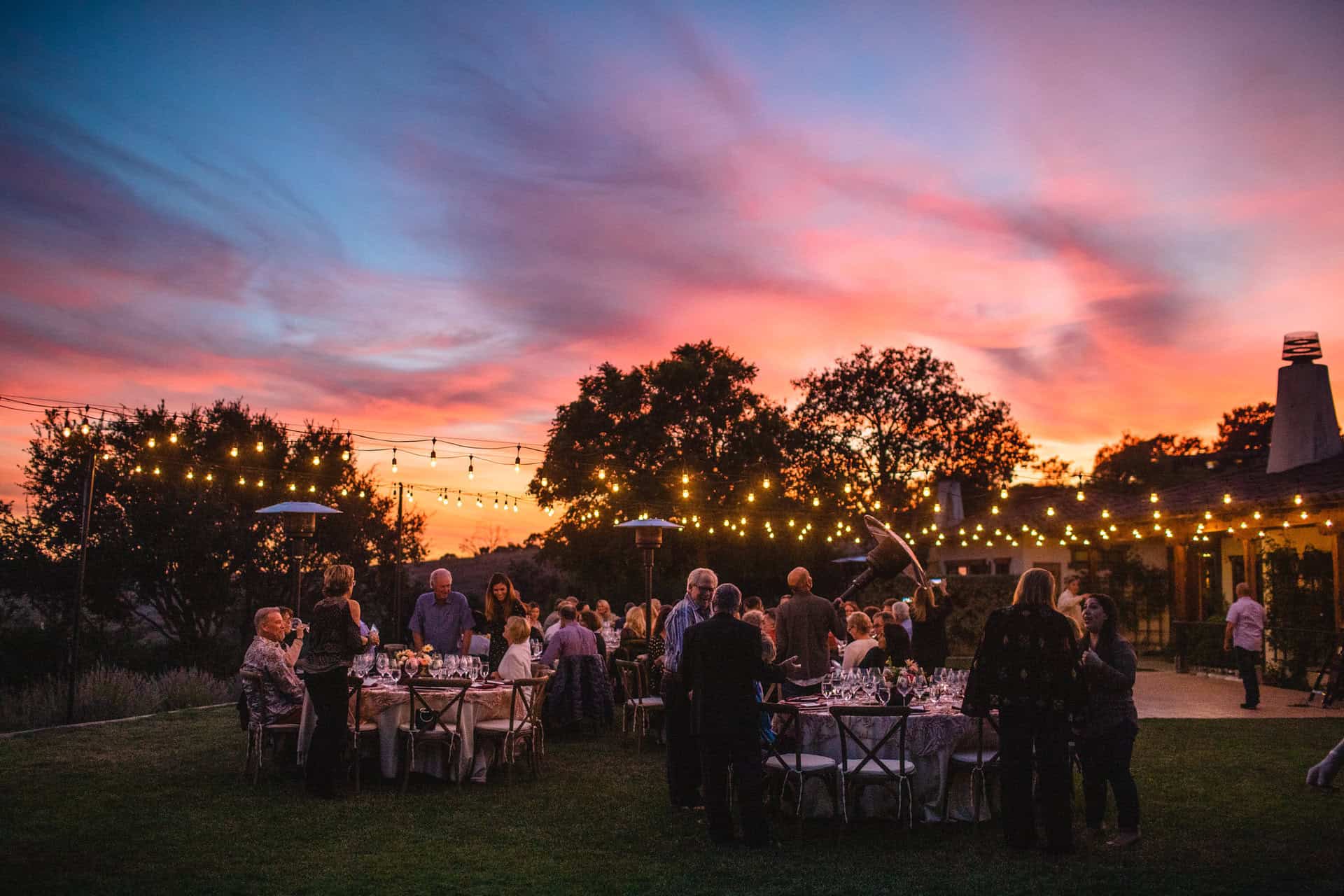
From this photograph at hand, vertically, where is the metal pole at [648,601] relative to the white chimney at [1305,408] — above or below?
below

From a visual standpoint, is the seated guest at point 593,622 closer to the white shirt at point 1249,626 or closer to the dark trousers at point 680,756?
the dark trousers at point 680,756

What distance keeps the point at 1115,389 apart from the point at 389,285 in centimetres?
1770

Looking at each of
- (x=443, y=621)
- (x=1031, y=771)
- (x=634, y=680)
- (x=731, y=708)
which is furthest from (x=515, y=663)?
(x=1031, y=771)

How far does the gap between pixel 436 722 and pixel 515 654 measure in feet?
4.11

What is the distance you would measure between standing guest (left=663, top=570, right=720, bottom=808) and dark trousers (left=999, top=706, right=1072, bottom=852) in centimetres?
212

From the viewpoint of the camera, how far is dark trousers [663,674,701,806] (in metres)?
6.90

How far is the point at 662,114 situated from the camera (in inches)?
481

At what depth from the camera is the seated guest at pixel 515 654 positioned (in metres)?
8.76

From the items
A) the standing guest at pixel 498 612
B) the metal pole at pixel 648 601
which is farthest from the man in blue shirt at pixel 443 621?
the metal pole at pixel 648 601

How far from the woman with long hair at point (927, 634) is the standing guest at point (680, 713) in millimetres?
3188

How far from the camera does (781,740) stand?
7152 millimetres

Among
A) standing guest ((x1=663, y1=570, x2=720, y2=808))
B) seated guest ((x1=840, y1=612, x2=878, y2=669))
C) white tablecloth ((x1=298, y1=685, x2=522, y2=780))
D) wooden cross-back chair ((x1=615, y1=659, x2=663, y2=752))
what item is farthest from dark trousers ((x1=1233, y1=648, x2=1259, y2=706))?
white tablecloth ((x1=298, y1=685, x2=522, y2=780))

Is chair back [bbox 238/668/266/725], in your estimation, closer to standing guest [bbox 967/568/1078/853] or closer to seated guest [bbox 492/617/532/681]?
→ seated guest [bbox 492/617/532/681]

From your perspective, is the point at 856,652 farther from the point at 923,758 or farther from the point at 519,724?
the point at 519,724
